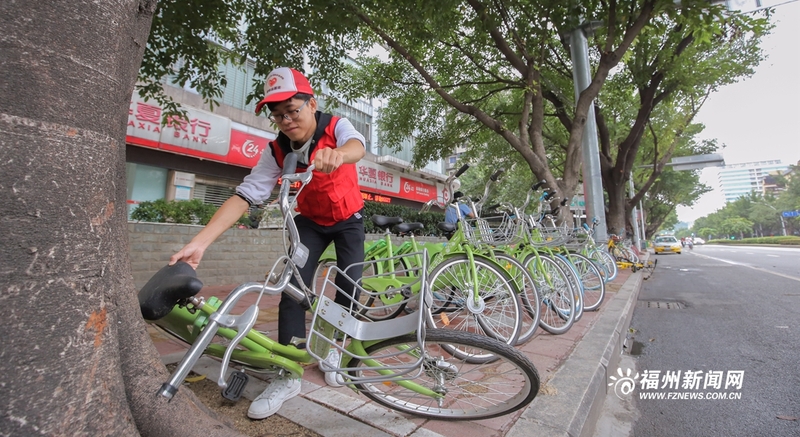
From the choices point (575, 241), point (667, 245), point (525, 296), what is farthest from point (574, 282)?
point (667, 245)

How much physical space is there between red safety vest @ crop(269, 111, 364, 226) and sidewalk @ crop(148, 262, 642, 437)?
37.2 inches

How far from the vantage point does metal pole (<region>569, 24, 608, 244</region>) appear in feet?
25.2

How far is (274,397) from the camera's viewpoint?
179cm

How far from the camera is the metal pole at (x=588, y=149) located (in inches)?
303

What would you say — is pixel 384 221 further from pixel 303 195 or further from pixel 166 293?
pixel 166 293

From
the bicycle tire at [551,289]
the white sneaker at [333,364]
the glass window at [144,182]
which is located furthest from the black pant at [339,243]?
the glass window at [144,182]

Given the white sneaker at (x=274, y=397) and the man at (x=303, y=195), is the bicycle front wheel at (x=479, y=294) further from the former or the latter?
the white sneaker at (x=274, y=397)

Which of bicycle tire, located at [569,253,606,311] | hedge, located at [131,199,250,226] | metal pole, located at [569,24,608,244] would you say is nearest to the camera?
bicycle tire, located at [569,253,606,311]

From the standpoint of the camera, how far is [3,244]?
812 millimetres

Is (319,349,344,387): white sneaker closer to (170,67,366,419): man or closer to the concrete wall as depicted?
(170,67,366,419): man

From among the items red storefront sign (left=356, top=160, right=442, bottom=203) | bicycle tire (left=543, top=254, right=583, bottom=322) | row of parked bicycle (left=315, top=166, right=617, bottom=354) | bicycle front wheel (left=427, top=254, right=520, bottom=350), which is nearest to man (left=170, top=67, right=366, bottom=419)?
row of parked bicycle (left=315, top=166, right=617, bottom=354)

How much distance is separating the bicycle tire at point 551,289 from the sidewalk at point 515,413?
1.58 feet

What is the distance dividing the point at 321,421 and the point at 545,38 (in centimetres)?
765

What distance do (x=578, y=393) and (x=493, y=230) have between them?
1551 mm
